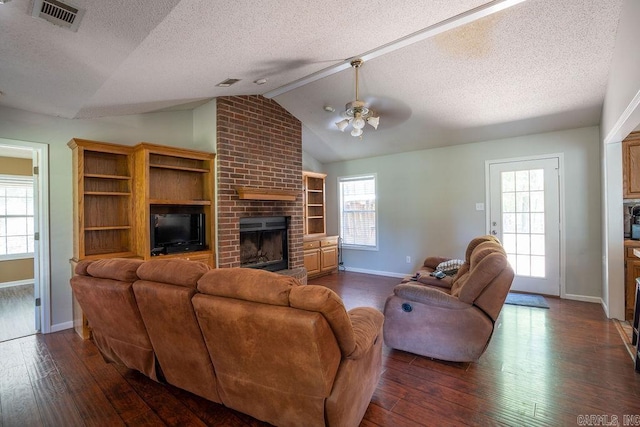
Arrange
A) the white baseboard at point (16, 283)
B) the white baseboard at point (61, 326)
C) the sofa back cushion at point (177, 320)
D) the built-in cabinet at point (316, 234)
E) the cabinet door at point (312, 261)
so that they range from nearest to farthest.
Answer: the sofa back cushion at point (177, 320) < the white baseboard at point (61, 326) < the white baseboard at point (16, 283) < the cabinet door at point (312, 261) < the built-in cabinet at point (316, 234)

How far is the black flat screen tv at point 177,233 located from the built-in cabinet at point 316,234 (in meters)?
2.01

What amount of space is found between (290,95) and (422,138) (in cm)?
229

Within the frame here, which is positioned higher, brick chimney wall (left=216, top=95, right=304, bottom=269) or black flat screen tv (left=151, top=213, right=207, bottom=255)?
brick chimney wall (left=216, top=95, right=304, bottom=269)

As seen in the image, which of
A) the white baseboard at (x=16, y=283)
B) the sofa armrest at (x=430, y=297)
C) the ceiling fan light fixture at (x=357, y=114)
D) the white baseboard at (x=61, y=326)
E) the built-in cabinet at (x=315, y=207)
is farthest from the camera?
the built-in cabinet at (x=315, y=207)

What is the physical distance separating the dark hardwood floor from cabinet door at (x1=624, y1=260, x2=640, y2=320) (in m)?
0.55

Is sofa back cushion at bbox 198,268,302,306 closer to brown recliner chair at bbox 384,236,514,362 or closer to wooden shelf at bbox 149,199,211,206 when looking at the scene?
brown recliner chair at bbox 384,236,514,362

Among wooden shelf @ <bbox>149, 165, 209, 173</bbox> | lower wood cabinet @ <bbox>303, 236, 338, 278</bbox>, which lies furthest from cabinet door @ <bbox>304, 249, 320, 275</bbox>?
wooden shelf @ <bbox>149, 165, 209, 173</bbox>

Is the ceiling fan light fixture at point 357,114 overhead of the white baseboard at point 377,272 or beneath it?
overhead

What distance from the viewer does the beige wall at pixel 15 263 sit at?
206 inches

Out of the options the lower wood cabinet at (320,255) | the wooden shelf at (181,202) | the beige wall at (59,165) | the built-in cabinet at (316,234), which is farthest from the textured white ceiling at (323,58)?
the lower wood cabinet at (320,255)

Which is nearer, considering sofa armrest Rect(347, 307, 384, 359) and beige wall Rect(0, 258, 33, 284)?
sofa armrest Rect(347, 307, 384, 359)

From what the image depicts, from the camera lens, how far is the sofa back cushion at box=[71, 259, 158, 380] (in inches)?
77.7

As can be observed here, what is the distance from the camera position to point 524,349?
275cm

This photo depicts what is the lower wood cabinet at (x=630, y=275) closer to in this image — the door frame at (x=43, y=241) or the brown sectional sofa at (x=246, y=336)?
the brown sectional sofa at (x=246, y=336)
